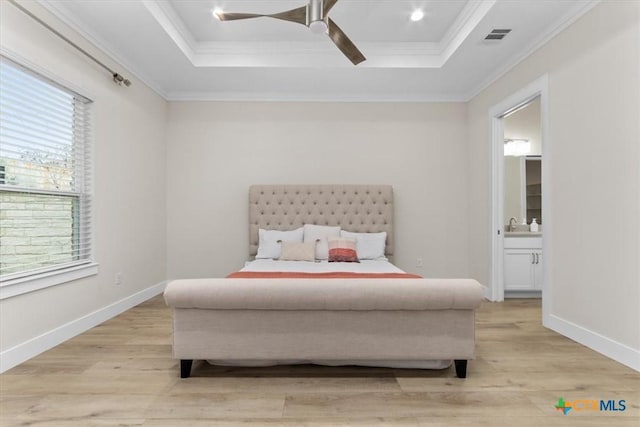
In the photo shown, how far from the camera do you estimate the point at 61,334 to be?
9.95 feet

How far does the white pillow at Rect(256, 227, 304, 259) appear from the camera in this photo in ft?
14.9

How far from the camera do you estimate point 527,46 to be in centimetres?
371

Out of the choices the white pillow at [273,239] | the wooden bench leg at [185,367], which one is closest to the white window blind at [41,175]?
the wooden bench leg at [185,367]

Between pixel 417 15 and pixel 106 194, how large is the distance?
358 centimetres

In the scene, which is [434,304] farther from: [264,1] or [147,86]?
[147,86]

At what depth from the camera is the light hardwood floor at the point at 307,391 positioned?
1.92m

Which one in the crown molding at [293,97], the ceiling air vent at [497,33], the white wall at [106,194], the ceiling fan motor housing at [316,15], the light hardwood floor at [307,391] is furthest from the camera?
the crown molding at [293,97]

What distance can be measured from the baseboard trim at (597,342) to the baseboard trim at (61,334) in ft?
14.0

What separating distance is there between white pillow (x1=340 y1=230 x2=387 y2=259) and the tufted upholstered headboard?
0.22 m

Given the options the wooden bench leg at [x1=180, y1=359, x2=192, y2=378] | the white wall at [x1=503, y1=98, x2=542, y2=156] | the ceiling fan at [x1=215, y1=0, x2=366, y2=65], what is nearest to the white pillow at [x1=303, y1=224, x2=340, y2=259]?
the wooden bench leg at [x1=180, y1=359, x2=192, y2=378]

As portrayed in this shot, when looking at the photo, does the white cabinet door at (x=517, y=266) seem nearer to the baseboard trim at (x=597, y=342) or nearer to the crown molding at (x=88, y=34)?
the baseboard trim at (x=597, y=342)

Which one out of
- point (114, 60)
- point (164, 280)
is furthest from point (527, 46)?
point (164, 280)

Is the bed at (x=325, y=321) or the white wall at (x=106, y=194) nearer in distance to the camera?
the bed at (x=325, y=321)

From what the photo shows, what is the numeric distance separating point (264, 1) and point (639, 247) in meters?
3.56
